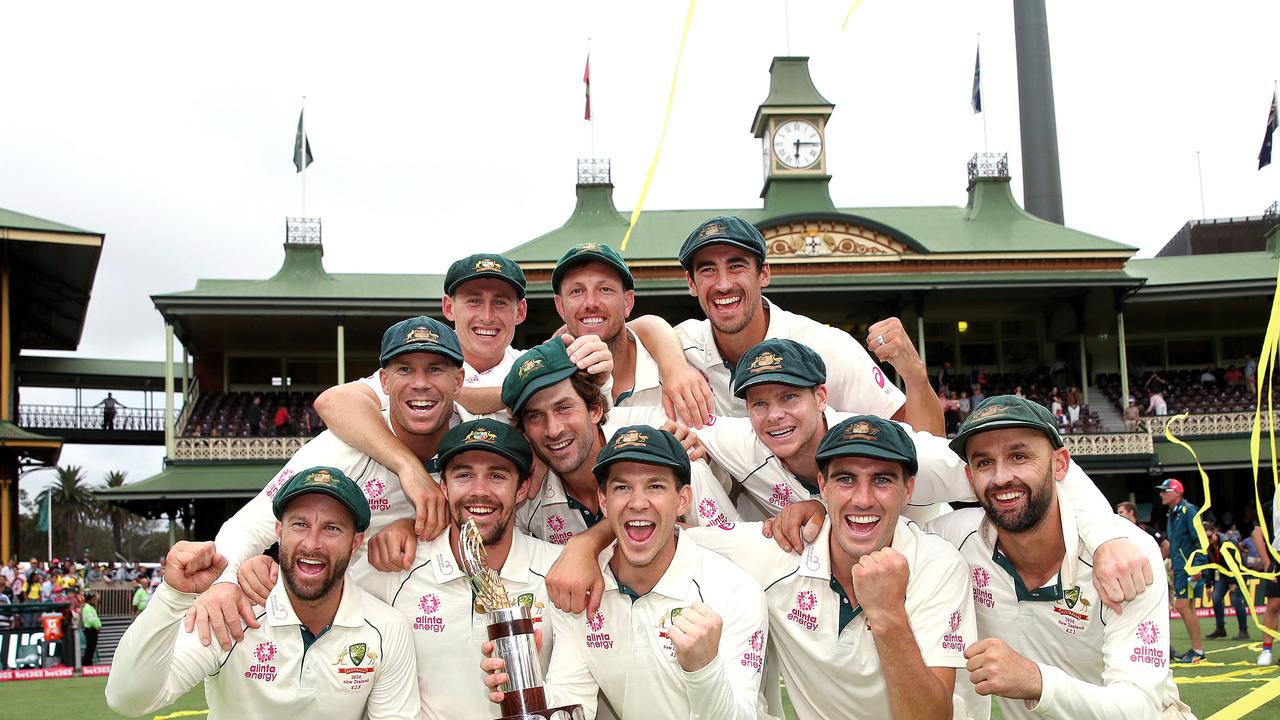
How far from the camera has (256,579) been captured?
4.26 m

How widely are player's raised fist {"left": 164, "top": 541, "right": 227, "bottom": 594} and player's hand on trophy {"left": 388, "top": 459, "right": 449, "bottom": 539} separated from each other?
840 millimetres

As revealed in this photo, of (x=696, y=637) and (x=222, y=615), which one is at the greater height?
(x=222, y=615)

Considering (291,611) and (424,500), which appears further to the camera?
(424,500)

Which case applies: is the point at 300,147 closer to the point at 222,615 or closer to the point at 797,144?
the point at 797,144

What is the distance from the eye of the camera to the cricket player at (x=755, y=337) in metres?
5.51

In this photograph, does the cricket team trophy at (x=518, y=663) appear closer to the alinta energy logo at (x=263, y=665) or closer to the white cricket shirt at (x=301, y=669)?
the white cricket shirt at (x=301, y=669)

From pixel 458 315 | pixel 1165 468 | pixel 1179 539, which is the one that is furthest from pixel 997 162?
pixel 458 315

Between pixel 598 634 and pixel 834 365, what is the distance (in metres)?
2.11

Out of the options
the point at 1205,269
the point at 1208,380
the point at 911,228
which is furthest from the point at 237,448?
the point at 1205,269

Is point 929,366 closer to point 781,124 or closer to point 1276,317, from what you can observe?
point 781,124

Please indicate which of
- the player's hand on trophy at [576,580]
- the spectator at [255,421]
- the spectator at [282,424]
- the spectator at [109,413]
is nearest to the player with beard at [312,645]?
the player's hand on trophy at [576,580]

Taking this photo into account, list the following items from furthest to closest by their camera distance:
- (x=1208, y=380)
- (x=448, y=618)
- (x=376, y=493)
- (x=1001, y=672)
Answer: (x=1208, y=380) < (x=376, y=493) < (x=448, y=618) < (x=1001, y=672)

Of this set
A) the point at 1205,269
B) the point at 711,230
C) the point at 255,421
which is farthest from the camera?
the point at 1205,269

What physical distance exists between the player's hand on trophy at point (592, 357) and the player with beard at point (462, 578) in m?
0.42
